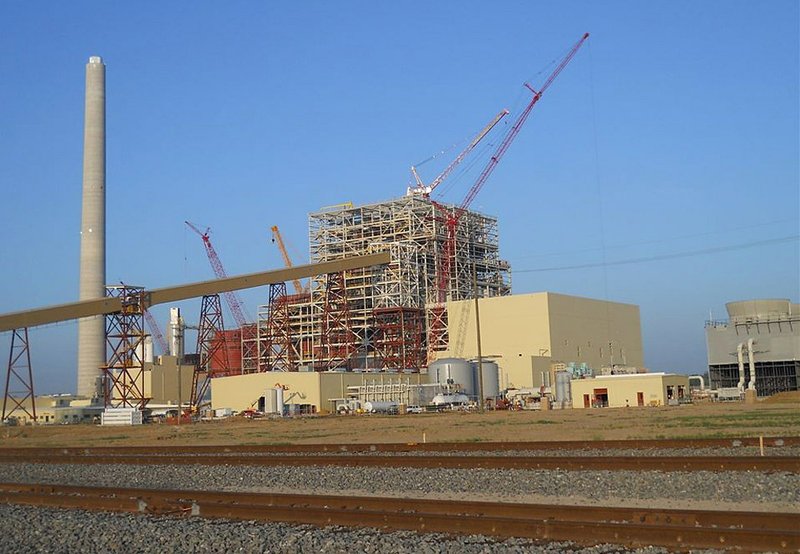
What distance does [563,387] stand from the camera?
79.8m

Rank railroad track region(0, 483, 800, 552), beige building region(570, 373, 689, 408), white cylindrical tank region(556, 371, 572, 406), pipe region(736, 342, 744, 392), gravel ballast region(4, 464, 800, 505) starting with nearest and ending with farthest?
railroad track region(0, 483, 800, 552), gravel ballast region(4, 464, 800, 505), beige building region(570, 373, 689, 408), white cylindrical tank region(556, 371, 572, 406), pipe region(736, 342, 744, 392)

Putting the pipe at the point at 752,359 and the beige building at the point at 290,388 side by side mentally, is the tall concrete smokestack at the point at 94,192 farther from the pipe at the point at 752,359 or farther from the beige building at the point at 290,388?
the pipe at the point at 752,359

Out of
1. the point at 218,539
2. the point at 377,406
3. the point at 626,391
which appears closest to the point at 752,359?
the point at 626,391

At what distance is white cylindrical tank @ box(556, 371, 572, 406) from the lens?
257ft

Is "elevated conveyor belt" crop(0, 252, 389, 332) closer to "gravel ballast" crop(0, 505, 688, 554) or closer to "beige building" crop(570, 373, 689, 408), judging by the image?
"beige building" crop(570, 373, 689, 408)

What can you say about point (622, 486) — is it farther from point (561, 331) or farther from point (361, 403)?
point (561, 331)

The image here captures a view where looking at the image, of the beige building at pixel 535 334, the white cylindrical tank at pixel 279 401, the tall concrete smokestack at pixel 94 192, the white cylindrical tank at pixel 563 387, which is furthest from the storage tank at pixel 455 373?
the tall concrete smokestack at pixel 94 192

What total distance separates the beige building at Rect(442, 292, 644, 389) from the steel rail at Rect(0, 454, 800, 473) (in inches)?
2655

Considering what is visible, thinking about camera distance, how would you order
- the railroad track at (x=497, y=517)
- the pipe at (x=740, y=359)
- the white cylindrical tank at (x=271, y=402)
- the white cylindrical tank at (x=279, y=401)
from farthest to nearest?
1. the pipe at (x=740, y=359)
2. the white cylindrical tank at (x=271, y=402)
3. the white cylindrical tank at (x=279, y=401)
4. the railroad track at (x=497, y=517)

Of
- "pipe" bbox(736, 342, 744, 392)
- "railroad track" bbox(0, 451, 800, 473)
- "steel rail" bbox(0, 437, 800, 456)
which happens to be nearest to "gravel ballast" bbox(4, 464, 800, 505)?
"railroad track" bbox(0, 451, 800, 473)

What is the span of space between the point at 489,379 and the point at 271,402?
2377 cm

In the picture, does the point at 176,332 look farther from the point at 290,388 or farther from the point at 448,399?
the point at 448,399

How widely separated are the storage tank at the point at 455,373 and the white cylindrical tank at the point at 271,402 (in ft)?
57.5

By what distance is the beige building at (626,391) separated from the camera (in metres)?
70.1
